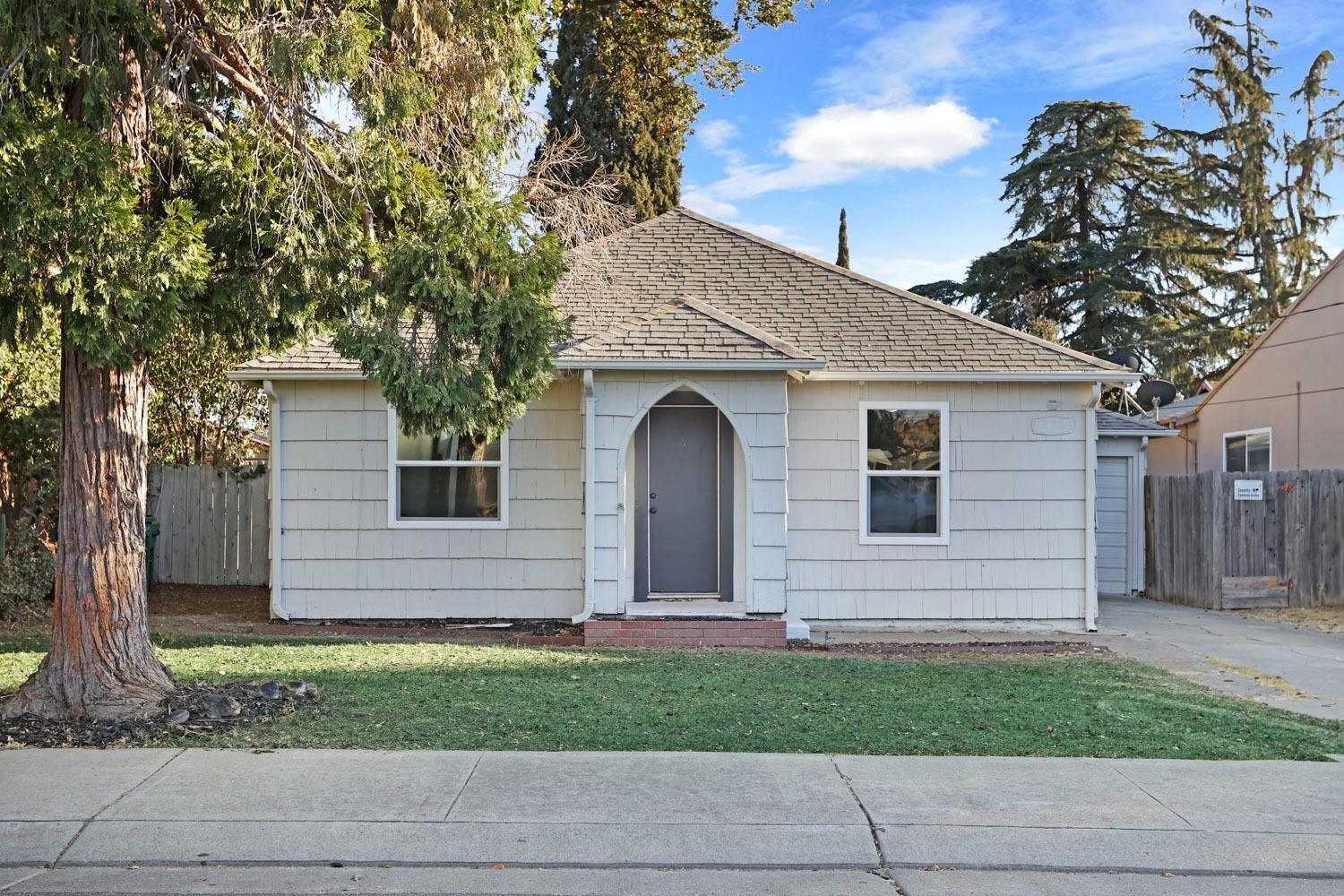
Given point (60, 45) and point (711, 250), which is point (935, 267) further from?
point (60, 45)

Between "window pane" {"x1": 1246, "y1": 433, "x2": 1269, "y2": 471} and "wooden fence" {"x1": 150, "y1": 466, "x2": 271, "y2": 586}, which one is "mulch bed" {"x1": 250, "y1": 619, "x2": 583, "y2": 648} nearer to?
"wooden fence" {"x1": 150, "y1": 466, "x2": 271, "y2": 586}

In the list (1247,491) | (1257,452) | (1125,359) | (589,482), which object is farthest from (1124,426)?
(589,482)

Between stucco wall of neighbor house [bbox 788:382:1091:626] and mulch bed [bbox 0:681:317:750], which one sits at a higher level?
stucco wall of neighbor house [bbox 788:382:1091:626]

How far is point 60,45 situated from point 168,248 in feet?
5.43

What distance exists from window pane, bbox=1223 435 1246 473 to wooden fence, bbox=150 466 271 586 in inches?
654

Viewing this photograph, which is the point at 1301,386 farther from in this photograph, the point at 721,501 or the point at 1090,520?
the point at 721,501

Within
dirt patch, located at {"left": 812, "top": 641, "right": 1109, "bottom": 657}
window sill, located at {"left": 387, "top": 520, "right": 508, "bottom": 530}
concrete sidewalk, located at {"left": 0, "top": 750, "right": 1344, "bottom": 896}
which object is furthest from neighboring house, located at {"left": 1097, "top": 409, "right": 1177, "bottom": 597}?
concrete sidewalk, located at {"left": 0, "top": 750, "right": 1344, "bottom": 896}

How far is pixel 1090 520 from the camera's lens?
Result: 11.5m

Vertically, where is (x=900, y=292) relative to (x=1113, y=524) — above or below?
above

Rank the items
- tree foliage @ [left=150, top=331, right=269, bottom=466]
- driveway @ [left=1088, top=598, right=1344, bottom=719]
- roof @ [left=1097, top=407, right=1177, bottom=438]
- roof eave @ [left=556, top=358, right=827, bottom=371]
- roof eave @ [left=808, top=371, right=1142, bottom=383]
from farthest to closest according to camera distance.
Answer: tree foliage @ [left=150, top=331, right=269, bottom=466] < roof @ [left=1097, top=407, right=1177, bottom=438] < roof eave @ [left=808, top=371, right=1142, bottom=383] < roof eave @ [left=556, top=358, right=827, bottom=371] < driveway @ [left=1088, top=598, right=1344, bottom=719]

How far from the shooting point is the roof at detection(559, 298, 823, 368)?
34.4 feet

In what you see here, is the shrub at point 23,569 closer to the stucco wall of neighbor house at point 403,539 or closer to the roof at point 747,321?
the stucco wall of neighbor house at point 403,539

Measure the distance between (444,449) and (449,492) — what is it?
18.6 inches

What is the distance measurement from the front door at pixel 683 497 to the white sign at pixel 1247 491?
728cm
